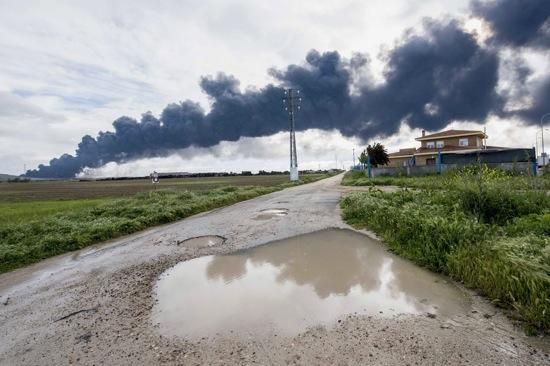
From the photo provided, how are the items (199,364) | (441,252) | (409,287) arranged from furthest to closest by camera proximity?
(441,252)
(409,287)
(199,364)

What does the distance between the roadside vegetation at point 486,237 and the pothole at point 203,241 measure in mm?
4475

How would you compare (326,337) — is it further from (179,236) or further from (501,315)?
(179,236)

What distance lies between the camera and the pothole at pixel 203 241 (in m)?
8.97

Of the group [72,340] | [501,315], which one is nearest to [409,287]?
[501,315]

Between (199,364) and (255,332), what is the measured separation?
0.83 m

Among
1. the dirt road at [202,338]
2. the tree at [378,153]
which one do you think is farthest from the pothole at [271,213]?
the tree at [378,153]

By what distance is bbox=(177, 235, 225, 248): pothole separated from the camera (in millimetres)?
8969

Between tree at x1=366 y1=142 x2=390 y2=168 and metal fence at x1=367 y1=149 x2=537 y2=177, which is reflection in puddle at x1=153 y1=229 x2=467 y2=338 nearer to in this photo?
metal fence at x1=367 y1=149 x2=537 y2=177

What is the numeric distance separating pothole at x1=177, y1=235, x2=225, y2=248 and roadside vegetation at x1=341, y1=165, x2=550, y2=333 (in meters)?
4.48

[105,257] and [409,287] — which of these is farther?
[105,257]

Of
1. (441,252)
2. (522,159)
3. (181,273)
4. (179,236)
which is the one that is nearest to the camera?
(441,252)

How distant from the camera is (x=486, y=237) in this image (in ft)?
19.8

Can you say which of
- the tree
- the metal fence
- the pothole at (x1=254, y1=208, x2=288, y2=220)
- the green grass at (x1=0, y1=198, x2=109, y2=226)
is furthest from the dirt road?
the tree

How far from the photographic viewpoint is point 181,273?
261 inches
